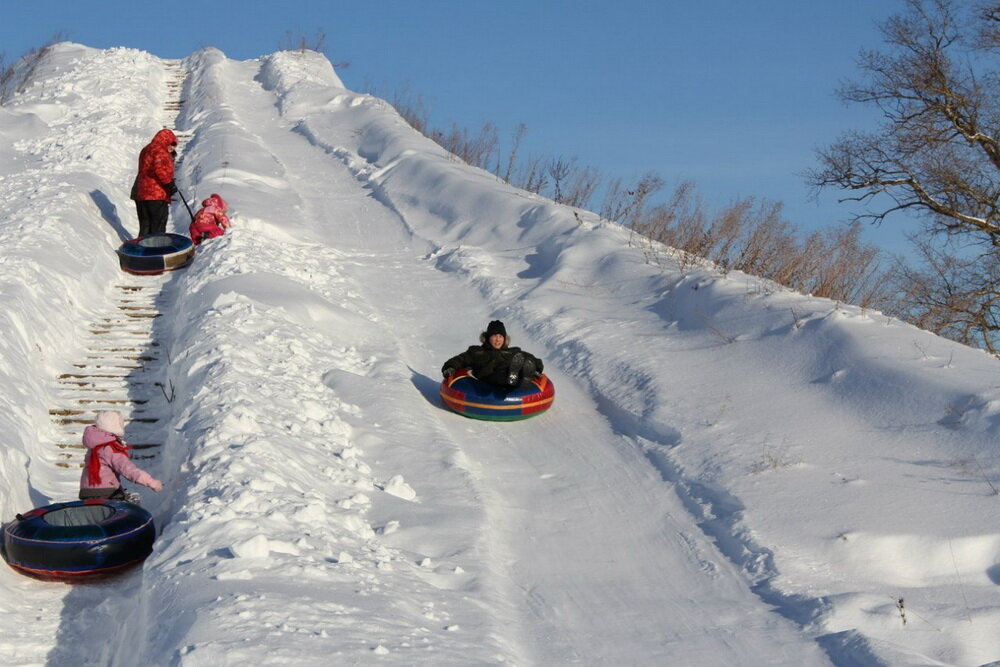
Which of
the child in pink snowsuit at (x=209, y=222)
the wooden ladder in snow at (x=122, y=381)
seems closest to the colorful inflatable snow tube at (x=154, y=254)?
the wooden ladder in snow at (x=122, y=381)

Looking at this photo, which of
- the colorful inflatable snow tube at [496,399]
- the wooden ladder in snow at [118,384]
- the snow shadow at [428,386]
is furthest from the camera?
the snow shadow at [428,386]

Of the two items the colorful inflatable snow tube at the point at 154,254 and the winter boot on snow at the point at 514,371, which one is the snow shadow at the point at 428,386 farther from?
the colorful inflatable snow tube at the point at 154,254

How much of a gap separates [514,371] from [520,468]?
3.86ft

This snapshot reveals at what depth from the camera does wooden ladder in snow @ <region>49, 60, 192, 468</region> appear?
25.5 ft

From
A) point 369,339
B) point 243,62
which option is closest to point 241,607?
point 369,339

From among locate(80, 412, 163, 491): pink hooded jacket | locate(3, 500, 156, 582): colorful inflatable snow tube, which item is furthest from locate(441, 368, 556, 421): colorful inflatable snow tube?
locate(3, 500, 156, 582): colorful inflatable snow tube

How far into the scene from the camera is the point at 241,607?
14.6 feet

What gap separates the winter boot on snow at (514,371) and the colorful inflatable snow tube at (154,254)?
5.38 m

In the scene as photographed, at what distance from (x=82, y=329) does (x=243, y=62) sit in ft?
87.2

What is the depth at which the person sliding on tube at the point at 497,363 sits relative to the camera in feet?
28.8

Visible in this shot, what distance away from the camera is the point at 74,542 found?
5785 millimetres

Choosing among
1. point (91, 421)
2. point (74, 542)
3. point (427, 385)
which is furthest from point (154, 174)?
point (74, 542)

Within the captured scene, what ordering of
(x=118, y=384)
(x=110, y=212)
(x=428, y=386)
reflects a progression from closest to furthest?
(x=118, y=384) → (x=428, y=386) → (x=110, y=212)

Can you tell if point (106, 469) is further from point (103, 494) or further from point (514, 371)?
point (514, 371)
